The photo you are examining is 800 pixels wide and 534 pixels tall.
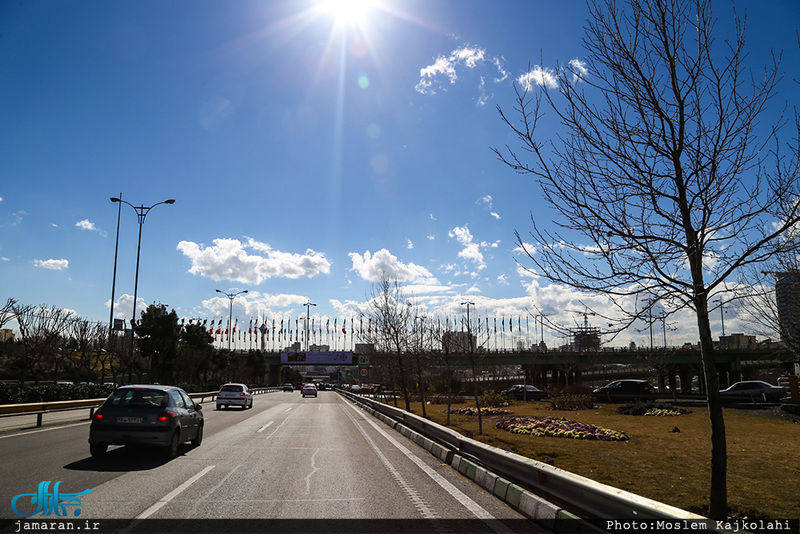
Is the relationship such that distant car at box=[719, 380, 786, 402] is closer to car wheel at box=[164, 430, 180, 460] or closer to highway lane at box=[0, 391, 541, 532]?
highway lane at box=[0, 391, 541, 532]

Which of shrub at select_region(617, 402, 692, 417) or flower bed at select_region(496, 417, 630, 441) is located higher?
flower bed at select_region(496, 417, 630, 441)

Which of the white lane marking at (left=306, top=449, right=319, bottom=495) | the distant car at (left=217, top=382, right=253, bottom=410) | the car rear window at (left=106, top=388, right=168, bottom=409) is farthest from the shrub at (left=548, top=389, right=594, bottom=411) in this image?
the car rear window at (left=106, top=388, right=168, bottom=409)

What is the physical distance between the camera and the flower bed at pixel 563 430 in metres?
16.7

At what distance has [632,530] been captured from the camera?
4.47m

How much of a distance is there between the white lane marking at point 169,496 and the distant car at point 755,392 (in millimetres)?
33768

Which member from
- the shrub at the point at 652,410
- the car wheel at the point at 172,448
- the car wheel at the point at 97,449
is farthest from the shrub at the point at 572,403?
the car wheel at the point at 97,449

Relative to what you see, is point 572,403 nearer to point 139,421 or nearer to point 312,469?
point 312,469

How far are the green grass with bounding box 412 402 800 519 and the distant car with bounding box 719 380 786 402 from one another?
1345 cm

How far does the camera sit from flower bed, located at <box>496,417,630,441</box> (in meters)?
16.7

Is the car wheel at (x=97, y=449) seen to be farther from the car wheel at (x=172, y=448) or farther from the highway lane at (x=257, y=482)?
the car wheel at (x=172, y=448)

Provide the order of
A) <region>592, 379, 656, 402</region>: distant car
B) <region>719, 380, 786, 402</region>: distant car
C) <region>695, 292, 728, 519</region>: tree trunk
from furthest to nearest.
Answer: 1. <region>592, 379, 656, 402</region>: distant car
2. <region>719, 380, 786, 402</region>: distant car
3. <region>695, 292, 728, 519</region>: tree trunk

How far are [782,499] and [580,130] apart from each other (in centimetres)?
671

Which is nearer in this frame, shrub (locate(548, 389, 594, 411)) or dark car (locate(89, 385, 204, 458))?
dark car (locate(89, 385, 204, 458))

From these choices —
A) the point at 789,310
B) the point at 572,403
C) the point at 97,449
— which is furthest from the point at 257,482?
the point at 572,403
